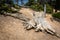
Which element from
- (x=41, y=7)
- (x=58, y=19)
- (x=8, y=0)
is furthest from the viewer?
(x=8, y=0)

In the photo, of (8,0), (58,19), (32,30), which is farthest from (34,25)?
(8,0)

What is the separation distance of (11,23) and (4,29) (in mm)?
971

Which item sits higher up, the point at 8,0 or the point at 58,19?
the point at 8,0

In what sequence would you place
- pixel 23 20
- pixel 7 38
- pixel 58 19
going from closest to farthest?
1. pixel 7 38
2. pixel 23 20
3. pixel 58 19

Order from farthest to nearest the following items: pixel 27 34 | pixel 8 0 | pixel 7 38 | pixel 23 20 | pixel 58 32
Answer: pixel 8 0 → pixel 23 20 → pixel 58 32 → pixel 27 34 → pixel 7 38

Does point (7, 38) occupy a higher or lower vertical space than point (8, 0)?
lower

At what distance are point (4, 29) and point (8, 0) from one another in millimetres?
6091

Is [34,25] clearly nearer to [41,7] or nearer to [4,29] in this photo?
[4,29]

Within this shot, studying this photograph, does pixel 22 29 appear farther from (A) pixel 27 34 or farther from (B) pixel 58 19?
(B) pixel 58 19

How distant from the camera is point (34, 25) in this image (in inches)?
353

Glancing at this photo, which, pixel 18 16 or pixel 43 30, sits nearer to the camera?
pixel 43 30

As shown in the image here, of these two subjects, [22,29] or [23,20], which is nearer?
[22,29]

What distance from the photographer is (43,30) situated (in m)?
8.77

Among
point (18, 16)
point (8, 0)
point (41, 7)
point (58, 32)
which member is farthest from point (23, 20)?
point (8, 0)
